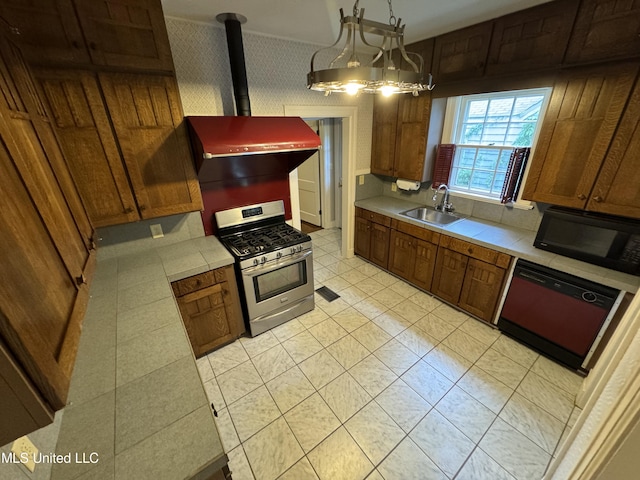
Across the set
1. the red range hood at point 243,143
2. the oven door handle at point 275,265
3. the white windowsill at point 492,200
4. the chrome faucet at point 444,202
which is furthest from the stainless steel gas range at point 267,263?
the white windowsill at point 492,200

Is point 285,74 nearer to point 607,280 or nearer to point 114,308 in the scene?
point 114,308

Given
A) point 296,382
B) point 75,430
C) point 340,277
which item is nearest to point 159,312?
point 75,430

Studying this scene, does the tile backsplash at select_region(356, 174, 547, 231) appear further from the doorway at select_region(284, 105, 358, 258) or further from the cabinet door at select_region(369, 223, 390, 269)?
the cabinet door at select_region(369, 223, 390, 269)

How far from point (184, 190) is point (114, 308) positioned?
36.6 inches

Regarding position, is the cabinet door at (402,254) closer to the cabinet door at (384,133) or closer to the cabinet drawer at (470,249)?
the cabinet drawer at (470,249)

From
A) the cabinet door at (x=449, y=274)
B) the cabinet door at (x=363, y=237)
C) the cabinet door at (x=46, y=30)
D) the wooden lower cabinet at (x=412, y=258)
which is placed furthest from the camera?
the cabinet door at (x=363, y=237)

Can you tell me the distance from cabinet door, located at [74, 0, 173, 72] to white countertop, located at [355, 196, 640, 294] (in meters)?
2.57

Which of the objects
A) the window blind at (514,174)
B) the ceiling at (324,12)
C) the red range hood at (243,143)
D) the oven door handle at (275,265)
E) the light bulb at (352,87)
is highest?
the ceiling at (324,12)

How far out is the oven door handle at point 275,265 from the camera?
220cm

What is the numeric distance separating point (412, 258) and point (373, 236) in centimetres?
63

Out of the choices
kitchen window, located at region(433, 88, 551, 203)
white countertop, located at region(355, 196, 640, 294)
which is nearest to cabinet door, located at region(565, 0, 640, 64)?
kitchen window, located at region(433, 88, 551, 203)

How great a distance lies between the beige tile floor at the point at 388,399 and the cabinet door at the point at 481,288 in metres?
0.16

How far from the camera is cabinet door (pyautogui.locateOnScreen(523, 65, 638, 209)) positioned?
5.59 feet

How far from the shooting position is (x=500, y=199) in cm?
264
